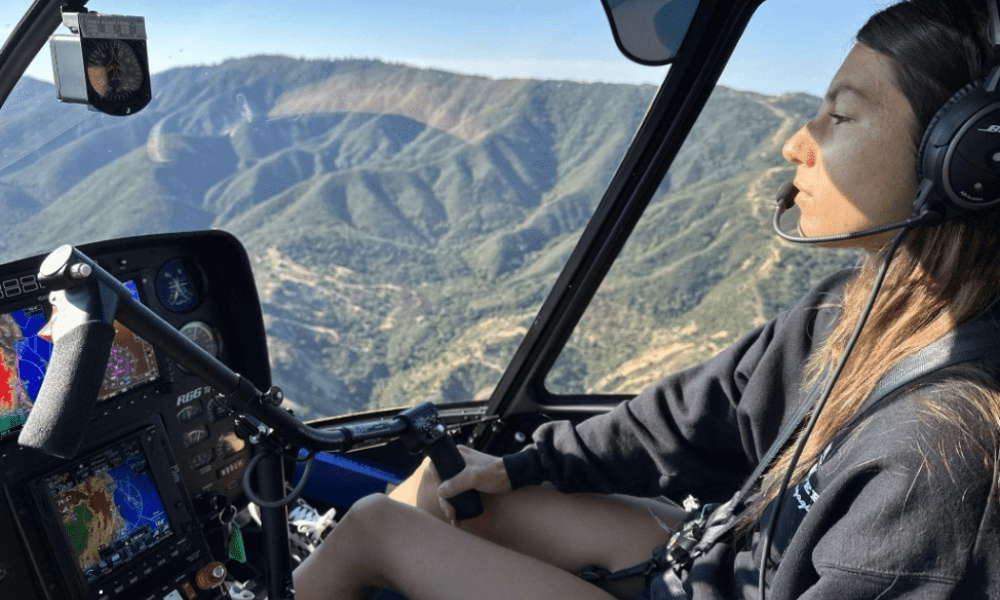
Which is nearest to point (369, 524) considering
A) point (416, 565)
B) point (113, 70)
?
point (416, 565)

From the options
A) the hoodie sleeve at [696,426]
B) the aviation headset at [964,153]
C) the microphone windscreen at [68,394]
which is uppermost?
the aviation headset at [964,153]

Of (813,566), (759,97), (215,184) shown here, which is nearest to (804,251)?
(759,97)

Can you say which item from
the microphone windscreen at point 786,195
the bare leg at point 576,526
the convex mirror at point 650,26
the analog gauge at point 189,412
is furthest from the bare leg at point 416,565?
the convex mirror at point 650,26

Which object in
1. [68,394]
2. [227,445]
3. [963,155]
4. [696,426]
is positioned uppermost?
[963,155]

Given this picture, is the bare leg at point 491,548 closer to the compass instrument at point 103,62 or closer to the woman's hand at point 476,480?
the woman's hand at point 476,480

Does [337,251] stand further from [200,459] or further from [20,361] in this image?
[20,361]

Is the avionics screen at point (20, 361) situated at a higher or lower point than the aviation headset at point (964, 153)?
lower

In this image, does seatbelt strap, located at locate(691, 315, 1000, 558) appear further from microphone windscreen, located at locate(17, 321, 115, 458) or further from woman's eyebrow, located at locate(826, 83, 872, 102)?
microphone windscreen, located at locate(17, 321, 115, 458)
